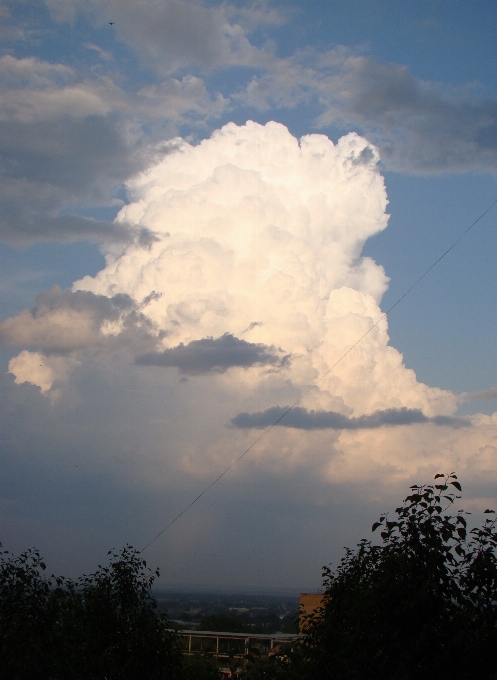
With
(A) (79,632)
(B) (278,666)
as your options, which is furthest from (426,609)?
(A) (79,632)

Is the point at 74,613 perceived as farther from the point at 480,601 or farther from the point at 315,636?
the point at 480,601

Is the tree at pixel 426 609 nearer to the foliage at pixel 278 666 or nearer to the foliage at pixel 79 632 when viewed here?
the foliage at pixel 278 666

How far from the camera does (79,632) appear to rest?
51.2 feet

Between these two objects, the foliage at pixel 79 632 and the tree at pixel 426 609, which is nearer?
the tree at pixel 426 609

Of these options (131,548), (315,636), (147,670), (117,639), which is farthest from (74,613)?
(315,636)

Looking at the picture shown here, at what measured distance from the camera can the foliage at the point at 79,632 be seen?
14.6 metres

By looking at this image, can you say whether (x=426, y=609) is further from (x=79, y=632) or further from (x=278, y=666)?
(x=79, y=632)

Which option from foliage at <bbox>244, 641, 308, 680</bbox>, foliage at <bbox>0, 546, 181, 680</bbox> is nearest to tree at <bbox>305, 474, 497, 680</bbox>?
foliage at <bbox>244, 641, 308, 680</bbox>

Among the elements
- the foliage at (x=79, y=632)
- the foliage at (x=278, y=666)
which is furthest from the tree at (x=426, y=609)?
the foliage at (x=79, y=632)

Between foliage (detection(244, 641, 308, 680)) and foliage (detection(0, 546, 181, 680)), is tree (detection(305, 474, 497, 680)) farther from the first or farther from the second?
foliage (detection(0, 546, 181, 680))

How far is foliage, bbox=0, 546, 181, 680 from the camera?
14.6 m

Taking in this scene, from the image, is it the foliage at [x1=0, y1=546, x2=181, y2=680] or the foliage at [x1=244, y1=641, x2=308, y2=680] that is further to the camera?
the foliage at [x1=0, y1=546, x2=181, y2=680]

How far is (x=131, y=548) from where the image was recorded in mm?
20312

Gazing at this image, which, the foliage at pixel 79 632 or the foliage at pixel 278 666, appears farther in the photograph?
the foliage at pixel 79 632
